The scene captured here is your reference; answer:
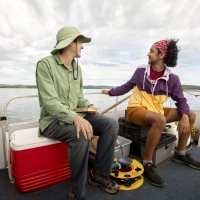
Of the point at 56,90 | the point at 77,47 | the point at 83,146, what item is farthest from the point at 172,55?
the point at 83,146

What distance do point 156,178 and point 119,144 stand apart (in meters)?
0.61

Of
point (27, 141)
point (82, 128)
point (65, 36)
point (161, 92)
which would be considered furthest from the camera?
point (161, 92)

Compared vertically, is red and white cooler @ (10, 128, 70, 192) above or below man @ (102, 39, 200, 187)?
below

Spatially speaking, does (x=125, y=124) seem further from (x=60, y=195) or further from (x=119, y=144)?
(x=60, y=195)

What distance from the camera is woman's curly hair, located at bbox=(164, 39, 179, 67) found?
2.71m

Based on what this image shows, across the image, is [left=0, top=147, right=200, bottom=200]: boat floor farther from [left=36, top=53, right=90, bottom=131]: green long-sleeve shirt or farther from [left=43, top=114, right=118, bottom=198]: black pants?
[left=36, top=53, right=90, bottom=131]: green long-sleeve shirt

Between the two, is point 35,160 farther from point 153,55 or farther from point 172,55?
point 172,55

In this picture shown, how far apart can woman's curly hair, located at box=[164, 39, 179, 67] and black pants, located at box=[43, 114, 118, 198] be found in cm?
Result: 129

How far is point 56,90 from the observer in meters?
1.87

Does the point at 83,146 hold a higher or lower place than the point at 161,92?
lower

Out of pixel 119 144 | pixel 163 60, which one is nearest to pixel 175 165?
pixel 119 144

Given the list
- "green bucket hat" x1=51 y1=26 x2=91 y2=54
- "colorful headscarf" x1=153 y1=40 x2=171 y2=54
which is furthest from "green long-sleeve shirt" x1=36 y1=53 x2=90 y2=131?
"colorful headscarf" x1=153 y1=40 x2=171 y2=54

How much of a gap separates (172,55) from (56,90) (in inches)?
64.7

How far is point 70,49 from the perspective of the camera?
6.53 ft
